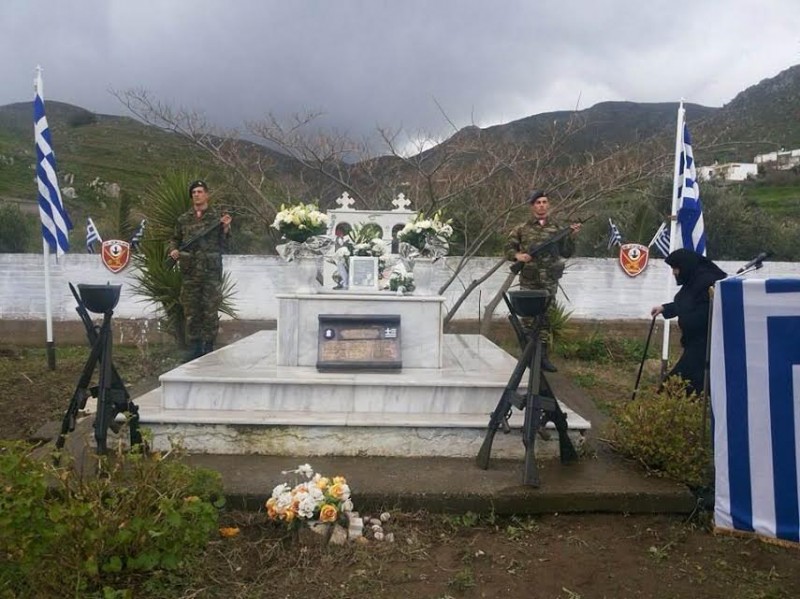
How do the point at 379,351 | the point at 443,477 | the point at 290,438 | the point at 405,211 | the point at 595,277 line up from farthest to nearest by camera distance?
the point at 595,277
the point at 405,211
the point at 379,351
the point at 290,438
the point at 443,477

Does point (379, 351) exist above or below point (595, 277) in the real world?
below

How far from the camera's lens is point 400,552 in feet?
10.5

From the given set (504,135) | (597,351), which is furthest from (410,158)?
(597,351)

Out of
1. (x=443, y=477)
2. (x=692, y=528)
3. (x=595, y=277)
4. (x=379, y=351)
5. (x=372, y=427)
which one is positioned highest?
(x=595, y=277)

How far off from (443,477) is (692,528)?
1.43 m

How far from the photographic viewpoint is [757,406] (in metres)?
3.03

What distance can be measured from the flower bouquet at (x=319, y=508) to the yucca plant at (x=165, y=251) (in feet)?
16.7

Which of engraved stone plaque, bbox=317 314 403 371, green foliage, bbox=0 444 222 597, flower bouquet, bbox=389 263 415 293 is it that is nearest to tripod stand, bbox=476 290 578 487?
engraved stone plaque, bbox=317 314 403 371

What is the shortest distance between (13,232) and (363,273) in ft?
57.3

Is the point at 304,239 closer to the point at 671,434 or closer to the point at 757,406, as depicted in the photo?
the point at 671,434

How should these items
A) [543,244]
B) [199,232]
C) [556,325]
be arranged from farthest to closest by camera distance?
[556,325]
[199,232]
[543,244]

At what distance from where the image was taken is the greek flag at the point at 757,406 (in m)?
2.94

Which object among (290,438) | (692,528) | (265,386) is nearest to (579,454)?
(692,528)

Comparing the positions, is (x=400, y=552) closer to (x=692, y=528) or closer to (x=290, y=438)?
(x=290, y=438)
